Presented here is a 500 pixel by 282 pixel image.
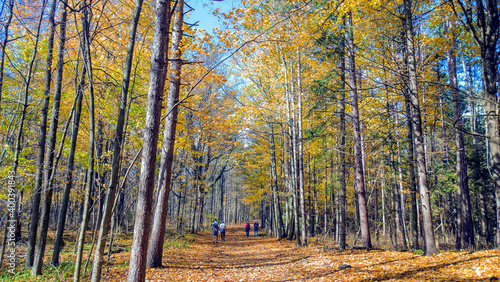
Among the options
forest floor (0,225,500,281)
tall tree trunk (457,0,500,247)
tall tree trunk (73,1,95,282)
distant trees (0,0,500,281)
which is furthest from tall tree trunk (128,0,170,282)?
tall tree trunk (457,0,500,247)

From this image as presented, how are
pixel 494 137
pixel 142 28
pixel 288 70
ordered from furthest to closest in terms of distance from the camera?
pixel 288 70
pixel 142 28
pixel 494 137

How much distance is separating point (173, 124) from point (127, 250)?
21.3 ft

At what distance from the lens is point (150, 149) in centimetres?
419

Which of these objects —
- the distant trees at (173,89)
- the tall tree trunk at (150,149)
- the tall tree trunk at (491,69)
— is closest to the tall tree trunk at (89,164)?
the distant trees at (173,89)

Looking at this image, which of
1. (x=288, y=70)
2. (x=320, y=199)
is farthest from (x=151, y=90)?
(x=320, y=199)

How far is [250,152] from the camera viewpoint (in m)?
18.2

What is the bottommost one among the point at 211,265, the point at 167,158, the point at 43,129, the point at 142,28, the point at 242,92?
the point at 211,265

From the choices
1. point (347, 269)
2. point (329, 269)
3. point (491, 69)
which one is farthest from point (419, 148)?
point (329, 269)

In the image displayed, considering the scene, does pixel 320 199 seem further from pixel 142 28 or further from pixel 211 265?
pixel 142 28

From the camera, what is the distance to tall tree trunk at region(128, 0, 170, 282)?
3.91m

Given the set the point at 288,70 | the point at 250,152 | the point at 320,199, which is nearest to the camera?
the point at 288,70

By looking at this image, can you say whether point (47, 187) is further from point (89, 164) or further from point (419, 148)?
point (419, 148)

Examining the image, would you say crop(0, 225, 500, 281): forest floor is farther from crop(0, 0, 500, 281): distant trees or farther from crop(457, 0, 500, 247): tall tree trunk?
crop(457, 0, 500, 247): tall tree trunk

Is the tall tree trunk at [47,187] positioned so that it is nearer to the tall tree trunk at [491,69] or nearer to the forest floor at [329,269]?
the forest floor at [329,269]
